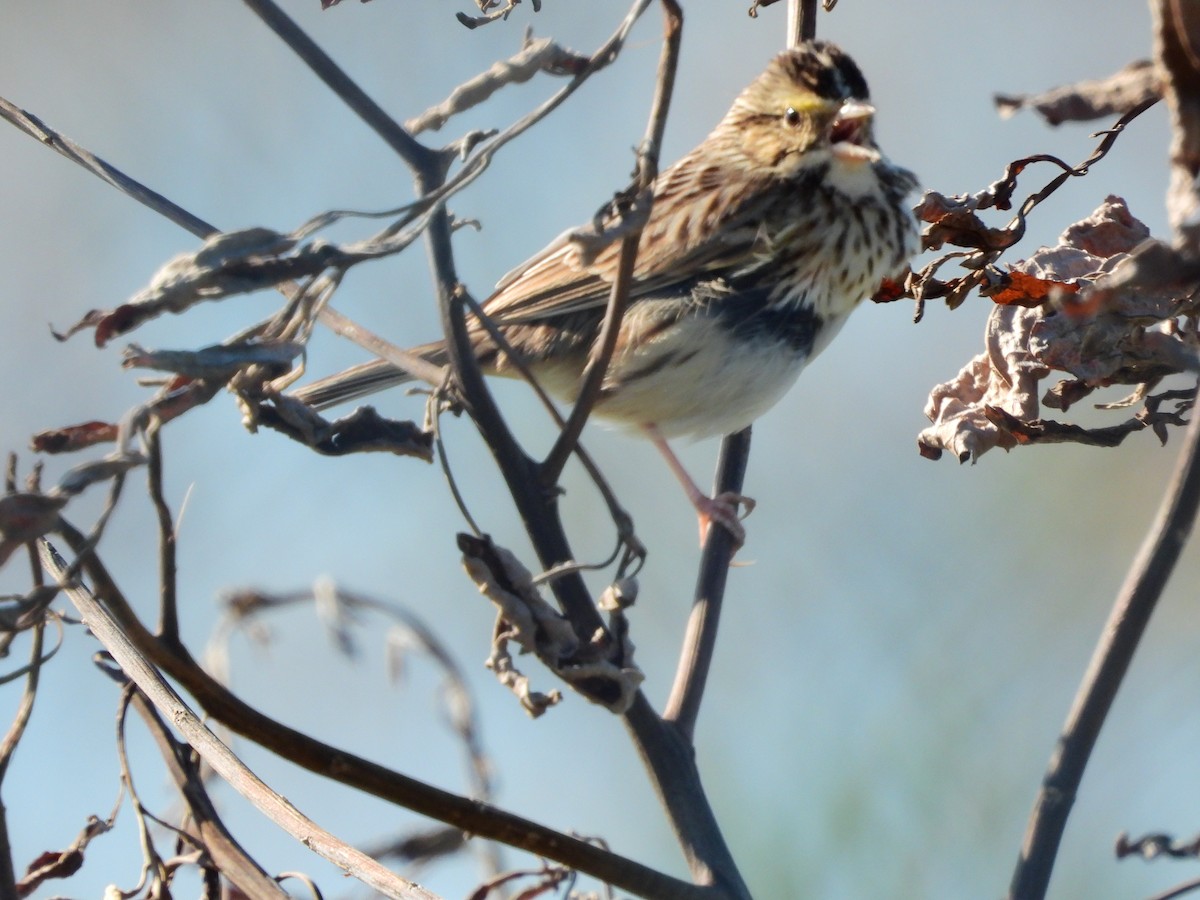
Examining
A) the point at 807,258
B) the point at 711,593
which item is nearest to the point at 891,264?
the point at 807,258

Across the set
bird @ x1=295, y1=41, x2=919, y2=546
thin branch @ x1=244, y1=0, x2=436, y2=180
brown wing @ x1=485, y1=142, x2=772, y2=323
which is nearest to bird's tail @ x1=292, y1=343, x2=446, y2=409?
bird @ x1=295, y1=41, x2=919, y2=546

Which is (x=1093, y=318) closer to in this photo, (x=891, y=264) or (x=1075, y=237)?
(x=1075, y=237)

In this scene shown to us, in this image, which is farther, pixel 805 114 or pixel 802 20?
pixel 805 114

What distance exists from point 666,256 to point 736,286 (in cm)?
19

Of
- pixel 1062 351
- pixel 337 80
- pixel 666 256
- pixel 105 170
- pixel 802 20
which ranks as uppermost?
pixel 666 256

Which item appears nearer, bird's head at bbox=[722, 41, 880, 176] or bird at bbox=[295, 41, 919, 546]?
bird's head at bbox=[722, 41, 880, 176]

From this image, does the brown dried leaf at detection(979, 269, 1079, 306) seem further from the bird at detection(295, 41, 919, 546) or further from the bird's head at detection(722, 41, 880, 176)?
the bird at detection(295, 41, 919, 546)

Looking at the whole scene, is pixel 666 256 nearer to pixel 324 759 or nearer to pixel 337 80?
pixel 337 80

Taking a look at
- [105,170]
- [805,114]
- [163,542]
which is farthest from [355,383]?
[163,542]

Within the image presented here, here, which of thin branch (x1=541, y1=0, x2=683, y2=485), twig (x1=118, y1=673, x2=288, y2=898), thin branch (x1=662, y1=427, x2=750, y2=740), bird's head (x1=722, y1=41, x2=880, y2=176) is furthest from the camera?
bird's head (x1=722, y1=41, x2=880, y2=176)

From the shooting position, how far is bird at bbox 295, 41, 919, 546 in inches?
120

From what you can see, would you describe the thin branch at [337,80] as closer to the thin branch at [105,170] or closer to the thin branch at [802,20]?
the thin branch at [105,170]

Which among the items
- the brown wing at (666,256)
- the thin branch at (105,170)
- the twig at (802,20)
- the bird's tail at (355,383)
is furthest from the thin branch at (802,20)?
the bird's tail at (355,383)

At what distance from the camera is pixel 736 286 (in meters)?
3.12
